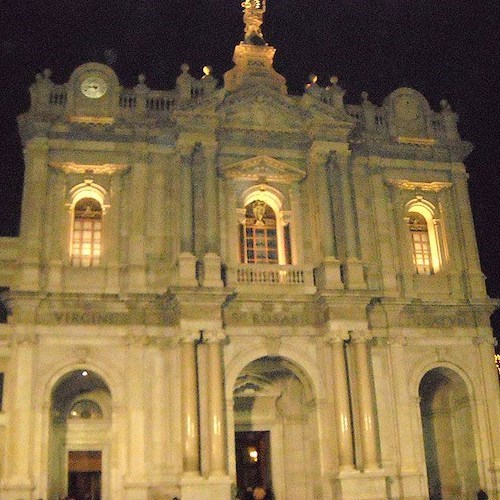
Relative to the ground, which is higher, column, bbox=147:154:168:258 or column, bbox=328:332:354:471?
column, bbox=147:154:168:258

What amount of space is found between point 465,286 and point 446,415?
5.28 meters

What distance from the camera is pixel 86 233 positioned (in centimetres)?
2938

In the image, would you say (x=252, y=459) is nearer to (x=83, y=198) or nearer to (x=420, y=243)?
(x=420, y=243)

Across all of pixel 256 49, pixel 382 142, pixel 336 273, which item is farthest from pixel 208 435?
pixel 256 49

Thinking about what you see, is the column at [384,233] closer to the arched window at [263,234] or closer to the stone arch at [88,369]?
the arched window at [263,234]

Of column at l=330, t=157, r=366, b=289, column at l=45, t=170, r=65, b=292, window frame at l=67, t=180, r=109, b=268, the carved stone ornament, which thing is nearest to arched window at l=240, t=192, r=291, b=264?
column at l=330, t=157, r=366, b=289

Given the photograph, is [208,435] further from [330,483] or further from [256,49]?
[256,49]

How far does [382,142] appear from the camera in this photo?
1270 inches

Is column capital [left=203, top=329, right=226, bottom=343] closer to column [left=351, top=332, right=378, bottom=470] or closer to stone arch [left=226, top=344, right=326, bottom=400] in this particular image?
stone arch [left=226, top=344, right=326, bottom=400]

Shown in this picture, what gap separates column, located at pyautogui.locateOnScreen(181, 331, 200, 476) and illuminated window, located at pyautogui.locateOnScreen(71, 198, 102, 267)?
15.9 ft

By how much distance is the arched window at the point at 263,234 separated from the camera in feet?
99.1

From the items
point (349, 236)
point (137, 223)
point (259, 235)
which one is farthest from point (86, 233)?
point (349, 236)

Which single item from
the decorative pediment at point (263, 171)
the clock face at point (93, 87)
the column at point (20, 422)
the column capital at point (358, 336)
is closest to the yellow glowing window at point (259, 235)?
the decorative pediment at point (263, 171)

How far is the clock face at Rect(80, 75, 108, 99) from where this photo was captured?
101 feet
